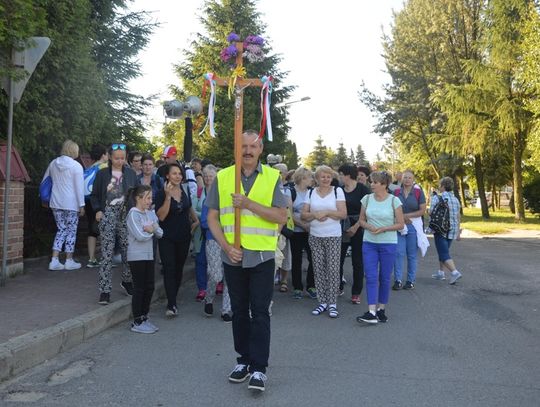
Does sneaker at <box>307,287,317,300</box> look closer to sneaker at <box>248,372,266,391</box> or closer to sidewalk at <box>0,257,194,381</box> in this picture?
sidewalk at <box>0,257,194,381</box>

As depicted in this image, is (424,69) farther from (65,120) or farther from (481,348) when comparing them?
(481,348)

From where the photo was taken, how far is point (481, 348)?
5.38m

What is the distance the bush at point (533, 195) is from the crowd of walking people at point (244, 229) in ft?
80.7

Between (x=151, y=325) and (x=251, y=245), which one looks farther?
(x=151, y=325)

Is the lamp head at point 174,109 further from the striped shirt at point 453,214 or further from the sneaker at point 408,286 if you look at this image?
the sneaker at point 408,286

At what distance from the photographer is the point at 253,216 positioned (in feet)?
13.7

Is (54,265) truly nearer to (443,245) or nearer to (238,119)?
(238,119)

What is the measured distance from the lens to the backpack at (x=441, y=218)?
927cm

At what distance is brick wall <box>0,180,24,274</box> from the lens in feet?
24.9

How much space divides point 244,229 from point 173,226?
7.80 ft

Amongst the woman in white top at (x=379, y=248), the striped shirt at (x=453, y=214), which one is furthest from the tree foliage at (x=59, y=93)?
the striped shirt at (x=453, y=214)

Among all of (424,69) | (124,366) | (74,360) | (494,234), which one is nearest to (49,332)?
(74,360)

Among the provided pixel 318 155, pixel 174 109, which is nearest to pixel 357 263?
pixel 174 109

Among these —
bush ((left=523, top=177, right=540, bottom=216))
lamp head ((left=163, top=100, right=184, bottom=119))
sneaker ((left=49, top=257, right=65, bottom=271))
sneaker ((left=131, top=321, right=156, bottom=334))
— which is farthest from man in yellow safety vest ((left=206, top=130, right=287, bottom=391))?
bush ((left=523, top=177, right=540, bottom=216))
